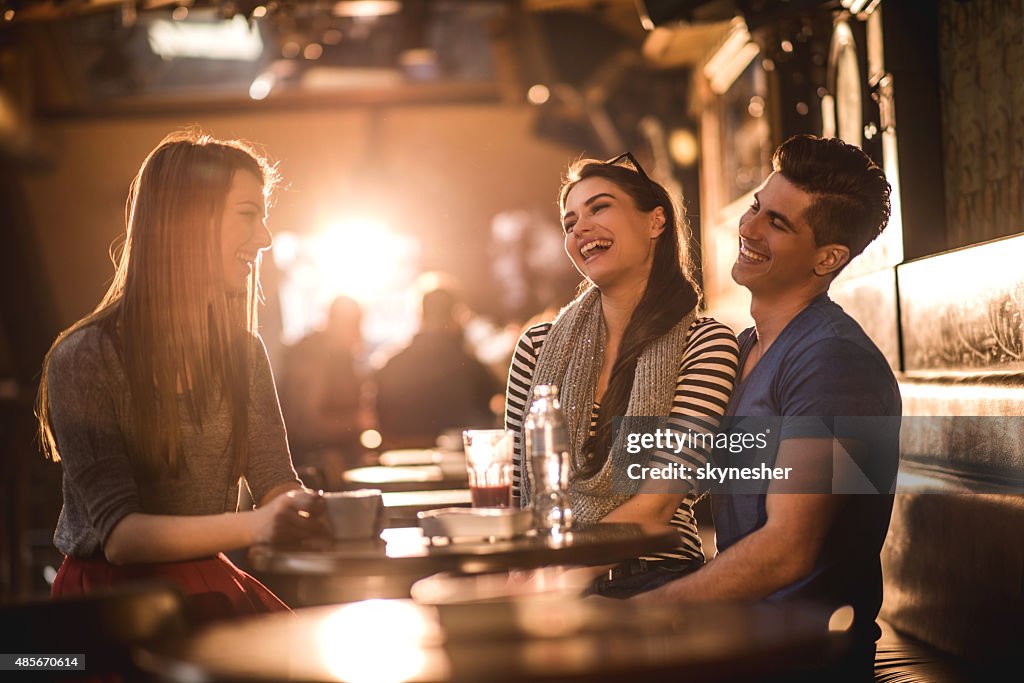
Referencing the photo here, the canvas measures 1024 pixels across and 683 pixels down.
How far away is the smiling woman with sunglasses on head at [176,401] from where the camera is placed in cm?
193

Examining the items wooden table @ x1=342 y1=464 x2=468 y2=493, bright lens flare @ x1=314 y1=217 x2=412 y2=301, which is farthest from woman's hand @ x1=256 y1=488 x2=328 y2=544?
bright lens flare @ x1=314 y1=217 x2=412 y2=301

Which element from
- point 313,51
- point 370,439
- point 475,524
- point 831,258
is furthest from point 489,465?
point 313,51

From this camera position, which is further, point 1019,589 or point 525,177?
point 525,177

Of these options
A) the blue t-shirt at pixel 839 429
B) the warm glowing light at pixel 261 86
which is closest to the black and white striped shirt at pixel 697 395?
the blue t-shirt at pixel 839 429

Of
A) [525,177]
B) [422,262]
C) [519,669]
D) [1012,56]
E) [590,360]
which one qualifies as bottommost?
[519,669]

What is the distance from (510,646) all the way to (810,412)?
96 centimetres

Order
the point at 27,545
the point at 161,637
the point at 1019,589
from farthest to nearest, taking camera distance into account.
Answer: the point at 27,545, the point at 1019,589, the point at 161,637

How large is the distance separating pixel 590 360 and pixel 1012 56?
124 centimetres

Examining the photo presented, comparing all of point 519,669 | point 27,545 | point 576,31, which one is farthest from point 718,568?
point 576,31

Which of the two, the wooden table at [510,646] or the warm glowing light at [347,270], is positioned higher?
the warm glowing light at [347,270]

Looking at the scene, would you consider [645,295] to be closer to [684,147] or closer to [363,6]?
[363,6]

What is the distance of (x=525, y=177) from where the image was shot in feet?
34.8

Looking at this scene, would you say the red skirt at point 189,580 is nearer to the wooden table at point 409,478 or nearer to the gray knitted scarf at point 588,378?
the gray knitted scarf at point 588,378

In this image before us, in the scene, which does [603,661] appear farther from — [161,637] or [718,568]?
[718,568]
